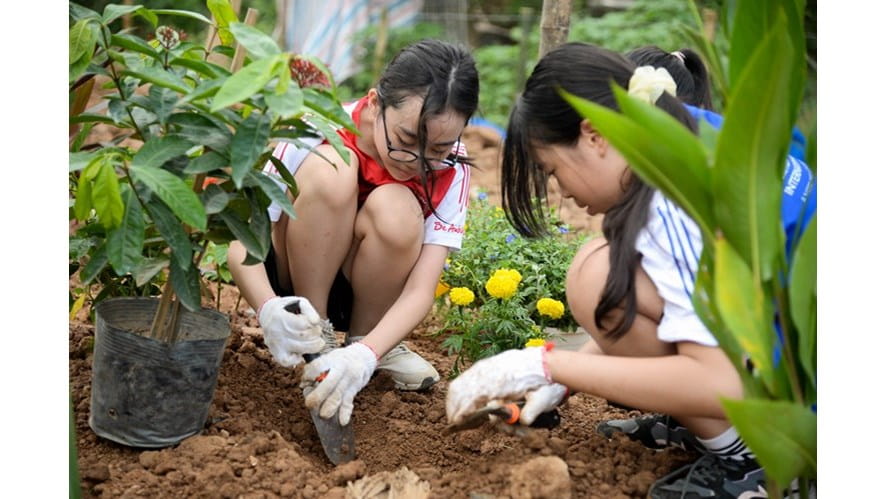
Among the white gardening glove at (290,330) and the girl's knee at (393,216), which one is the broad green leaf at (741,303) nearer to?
the white gardening glove at (290,330)

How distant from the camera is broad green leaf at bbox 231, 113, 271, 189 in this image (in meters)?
1.57

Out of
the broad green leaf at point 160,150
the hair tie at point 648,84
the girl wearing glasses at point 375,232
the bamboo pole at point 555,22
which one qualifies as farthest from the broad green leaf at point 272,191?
the bamboo pole at point 555,22

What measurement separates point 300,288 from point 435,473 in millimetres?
698

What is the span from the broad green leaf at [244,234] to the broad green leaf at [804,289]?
0.91 metres

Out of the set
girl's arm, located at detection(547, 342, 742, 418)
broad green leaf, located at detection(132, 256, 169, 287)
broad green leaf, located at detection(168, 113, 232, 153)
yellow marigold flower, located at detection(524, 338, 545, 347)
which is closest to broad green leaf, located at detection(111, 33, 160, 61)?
broad green leaf, located at detection(168, 113, 232, 153)

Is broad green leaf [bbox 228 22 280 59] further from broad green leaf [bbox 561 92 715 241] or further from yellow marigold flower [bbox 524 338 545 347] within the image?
yellow marigold flower [bbox 524 338 545 347]

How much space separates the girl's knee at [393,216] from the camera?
223cm

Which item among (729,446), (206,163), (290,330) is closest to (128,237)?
(206,163)

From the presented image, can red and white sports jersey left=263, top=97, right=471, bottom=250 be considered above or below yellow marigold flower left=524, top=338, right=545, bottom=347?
above

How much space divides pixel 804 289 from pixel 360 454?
1122mm

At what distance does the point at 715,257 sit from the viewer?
123cm

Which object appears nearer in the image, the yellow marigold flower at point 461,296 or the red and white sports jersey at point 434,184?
the red and white sports jersey at point 434,184

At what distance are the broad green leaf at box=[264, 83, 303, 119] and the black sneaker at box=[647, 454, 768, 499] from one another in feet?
2.90
